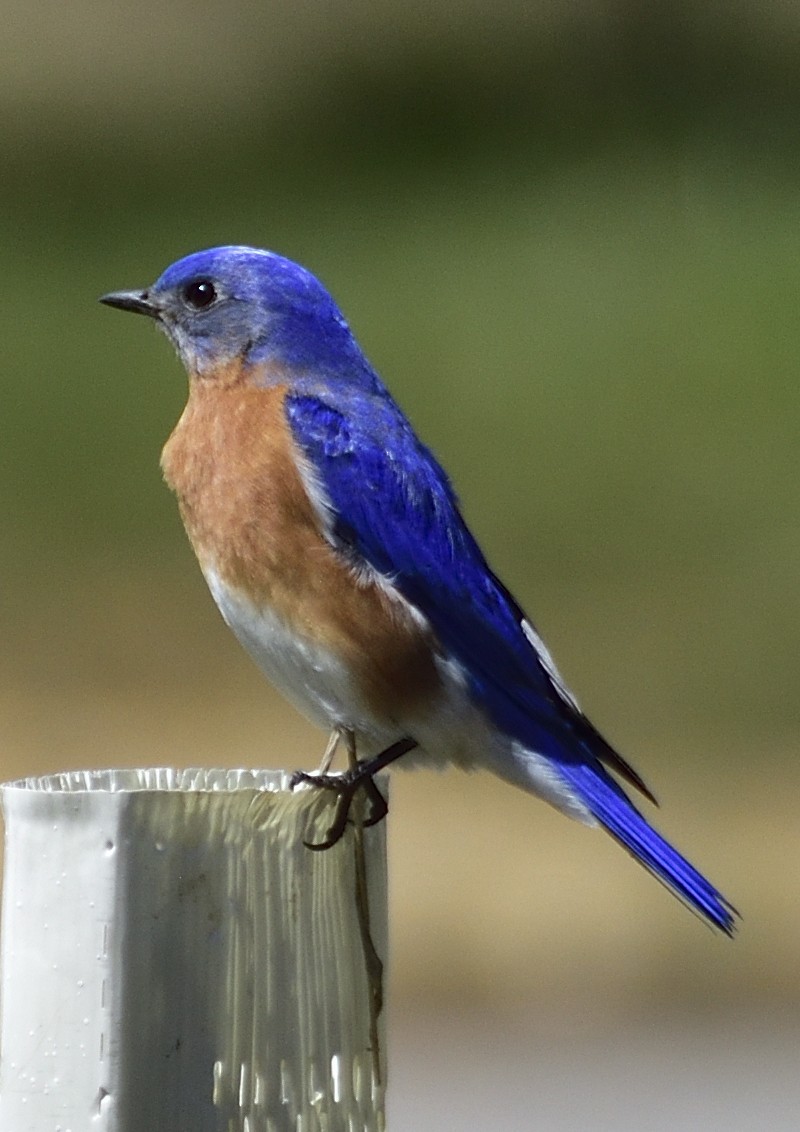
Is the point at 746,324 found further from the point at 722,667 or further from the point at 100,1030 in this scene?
the point at 100,1030

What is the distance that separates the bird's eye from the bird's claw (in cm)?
128

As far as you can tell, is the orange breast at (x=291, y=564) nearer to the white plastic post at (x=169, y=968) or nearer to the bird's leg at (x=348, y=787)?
the bird's leg at (x=348, y=787)

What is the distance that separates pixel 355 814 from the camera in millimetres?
2496

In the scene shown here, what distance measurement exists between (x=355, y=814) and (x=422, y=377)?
33.5 feet

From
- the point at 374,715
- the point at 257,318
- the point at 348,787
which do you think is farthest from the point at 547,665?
the point at 348,787

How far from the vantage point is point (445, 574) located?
3.57m

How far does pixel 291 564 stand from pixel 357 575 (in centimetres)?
12

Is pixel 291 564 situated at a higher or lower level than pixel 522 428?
lower

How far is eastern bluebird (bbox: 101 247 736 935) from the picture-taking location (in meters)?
3.34

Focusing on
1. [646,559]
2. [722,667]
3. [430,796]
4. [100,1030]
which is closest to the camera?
[100,1030]

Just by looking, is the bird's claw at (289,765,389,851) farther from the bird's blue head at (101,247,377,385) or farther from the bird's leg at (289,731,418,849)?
the bird's blue head at (101,247,377,385)

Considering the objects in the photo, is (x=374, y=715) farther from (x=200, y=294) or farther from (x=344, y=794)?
(x=200, y=294)

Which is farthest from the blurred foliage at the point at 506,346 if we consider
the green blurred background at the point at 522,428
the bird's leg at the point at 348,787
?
the bird's leg at the point at 348,787

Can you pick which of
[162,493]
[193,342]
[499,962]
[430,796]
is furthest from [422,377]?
[193,342]
